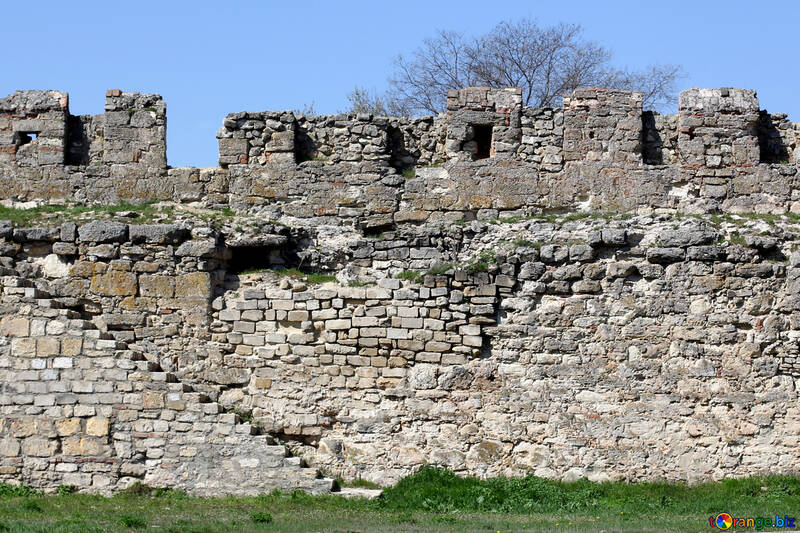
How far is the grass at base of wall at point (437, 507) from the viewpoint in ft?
36.3

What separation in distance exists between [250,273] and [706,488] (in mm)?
5767

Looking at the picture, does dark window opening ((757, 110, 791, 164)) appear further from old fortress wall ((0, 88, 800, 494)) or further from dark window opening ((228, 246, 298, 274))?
dark window opening ((228, 246, 298, 274))

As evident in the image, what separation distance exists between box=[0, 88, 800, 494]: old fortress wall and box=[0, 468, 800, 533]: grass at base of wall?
0.31m

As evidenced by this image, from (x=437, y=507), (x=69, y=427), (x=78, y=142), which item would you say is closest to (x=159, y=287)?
(x=69, y=427)

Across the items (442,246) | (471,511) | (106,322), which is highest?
(442,246)

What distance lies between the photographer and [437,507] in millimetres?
12508

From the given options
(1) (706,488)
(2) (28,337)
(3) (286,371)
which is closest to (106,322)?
(2) (28,337)

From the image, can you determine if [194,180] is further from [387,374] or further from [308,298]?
[387,374]

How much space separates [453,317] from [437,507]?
2.28 meters

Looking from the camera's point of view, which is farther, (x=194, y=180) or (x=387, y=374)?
(x=194, y=180)

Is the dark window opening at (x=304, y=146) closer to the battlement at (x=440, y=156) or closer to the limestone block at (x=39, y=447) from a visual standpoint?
the battlement at (x=440, y=156)

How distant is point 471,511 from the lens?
40.4 feet

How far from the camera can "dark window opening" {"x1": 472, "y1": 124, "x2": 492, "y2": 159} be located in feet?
Answer: 50.2

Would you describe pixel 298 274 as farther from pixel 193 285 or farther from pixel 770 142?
pixel 770 142
